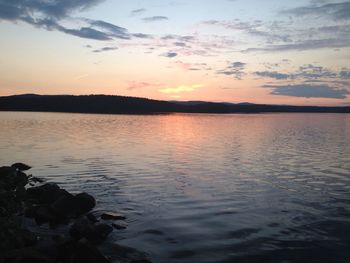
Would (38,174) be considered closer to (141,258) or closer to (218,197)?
(218,197)

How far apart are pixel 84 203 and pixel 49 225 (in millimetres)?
2648

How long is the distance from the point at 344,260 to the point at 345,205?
26.2 ft

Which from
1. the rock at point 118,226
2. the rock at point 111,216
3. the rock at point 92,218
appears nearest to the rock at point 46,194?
the rock at point 92,218

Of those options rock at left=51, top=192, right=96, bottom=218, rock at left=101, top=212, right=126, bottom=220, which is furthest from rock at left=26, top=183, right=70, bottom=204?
rock at left=101, top=212, right=126, bottom=220

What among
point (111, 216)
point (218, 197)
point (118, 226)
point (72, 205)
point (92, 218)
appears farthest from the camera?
point (218, 197)

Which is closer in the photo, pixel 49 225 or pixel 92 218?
pixel 49 225

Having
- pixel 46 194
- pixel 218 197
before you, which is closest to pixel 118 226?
pixel 46 194

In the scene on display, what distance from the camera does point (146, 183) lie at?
2739cm

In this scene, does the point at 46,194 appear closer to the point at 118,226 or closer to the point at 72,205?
the point at 72,205

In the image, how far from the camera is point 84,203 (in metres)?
20.1

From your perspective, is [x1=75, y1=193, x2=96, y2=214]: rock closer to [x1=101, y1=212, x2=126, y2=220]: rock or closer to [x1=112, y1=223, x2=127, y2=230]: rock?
[x1=101, y1=212, x2=126, y2=220]: rock

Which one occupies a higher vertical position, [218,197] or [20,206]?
[20,206]

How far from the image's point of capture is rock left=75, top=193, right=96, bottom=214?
19888mm

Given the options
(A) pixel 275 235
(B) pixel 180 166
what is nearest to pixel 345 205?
(A) pixel 275 235
